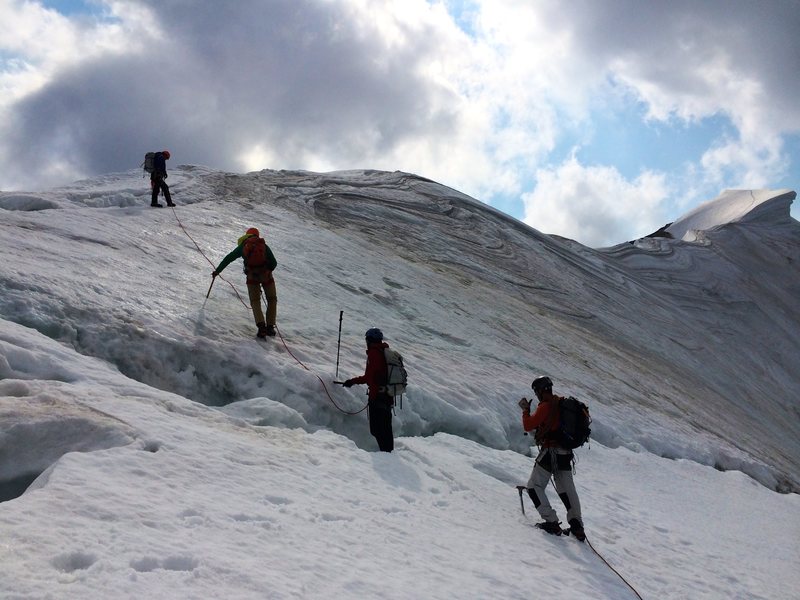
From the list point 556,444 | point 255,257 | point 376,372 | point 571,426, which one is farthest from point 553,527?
point 255,257

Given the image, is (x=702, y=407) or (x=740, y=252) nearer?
(x=702, y=407)

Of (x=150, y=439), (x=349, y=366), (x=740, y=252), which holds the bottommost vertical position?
(x=150, y=439)

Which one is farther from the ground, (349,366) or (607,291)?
(607,291)

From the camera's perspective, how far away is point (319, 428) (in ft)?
34.4

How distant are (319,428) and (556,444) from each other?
10.8 feet

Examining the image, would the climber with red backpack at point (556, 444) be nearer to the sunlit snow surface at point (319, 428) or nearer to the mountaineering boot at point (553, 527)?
the mountaineering boot at point (553, 527)

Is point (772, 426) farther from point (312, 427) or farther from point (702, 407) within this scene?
point (312, 427)

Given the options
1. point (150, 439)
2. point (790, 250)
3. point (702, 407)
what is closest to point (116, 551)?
point (150, 439)

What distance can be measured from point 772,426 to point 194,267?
2066cm

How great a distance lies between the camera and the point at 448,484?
32.7 feet

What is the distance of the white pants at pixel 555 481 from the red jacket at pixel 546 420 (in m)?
0.13

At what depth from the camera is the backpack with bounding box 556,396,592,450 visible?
9367 mm

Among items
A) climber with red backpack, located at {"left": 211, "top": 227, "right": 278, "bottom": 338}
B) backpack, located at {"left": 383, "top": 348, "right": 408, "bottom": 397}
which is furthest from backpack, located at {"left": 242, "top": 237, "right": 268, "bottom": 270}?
backpack, located at {"left": 383, "top": 348, "right": 408, "bottom": 397}

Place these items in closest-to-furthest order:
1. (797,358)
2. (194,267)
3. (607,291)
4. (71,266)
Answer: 1. (71,266)
2. (194,267)
3. (607,291)
4. (797,358)
